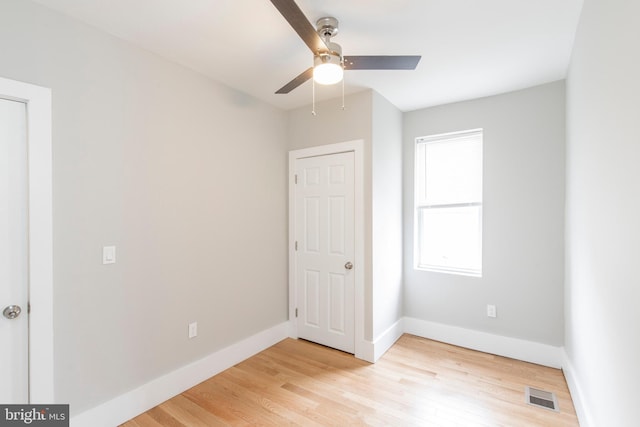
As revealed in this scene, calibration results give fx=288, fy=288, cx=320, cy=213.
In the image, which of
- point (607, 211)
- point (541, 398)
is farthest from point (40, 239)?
point (541, 398)

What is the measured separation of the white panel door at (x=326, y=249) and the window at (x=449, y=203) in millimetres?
1021

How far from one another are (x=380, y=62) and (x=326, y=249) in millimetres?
1955

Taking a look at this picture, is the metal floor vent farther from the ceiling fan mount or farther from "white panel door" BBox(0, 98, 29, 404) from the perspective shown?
"white panel door" BBox(0, 98, 29, 404)

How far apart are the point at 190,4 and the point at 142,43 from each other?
0.67 metres

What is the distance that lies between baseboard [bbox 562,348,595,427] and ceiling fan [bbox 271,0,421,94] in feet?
8.03

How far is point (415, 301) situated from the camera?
11.4 ft

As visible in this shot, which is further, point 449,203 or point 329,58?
point 449,203

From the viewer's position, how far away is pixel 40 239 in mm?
1679

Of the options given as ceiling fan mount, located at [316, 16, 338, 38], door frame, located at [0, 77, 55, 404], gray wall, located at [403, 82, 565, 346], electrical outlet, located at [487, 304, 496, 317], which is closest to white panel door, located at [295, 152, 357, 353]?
gray wall, located at [403, 82, 565, 346]

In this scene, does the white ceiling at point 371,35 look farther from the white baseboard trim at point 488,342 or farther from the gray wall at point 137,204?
the white baseboard trim at point 488,342

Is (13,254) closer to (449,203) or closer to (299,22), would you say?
(299,22)

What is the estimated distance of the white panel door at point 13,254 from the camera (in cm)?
160

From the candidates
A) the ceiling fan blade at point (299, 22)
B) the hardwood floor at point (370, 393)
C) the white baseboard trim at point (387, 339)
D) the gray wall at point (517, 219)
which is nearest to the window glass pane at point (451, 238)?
the gray wall at point (517, 219)

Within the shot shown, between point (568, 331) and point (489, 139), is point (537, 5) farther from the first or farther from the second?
point (568, 331)
